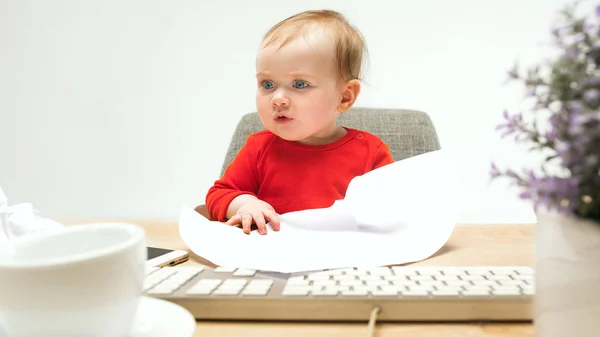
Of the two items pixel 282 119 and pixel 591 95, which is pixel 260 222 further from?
pixel 591 95

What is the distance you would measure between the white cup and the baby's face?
2.02 feet

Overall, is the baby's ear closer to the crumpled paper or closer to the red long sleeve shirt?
the red long sleeve shirt

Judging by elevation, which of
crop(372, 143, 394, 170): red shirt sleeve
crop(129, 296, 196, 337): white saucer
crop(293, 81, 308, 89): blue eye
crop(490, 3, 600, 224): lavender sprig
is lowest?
crop(372, 143, 394, 170): red shirt sleeve

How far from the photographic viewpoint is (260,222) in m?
0.73

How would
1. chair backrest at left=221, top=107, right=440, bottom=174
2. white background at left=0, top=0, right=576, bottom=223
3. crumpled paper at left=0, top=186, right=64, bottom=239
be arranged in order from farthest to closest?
white background at left=0, top=0, right=576, bottom=223 < chair backrest at left=221, top=107, right=440, bottom=174 < crumpled paper at left=0, top=186, right=64, bottom=239

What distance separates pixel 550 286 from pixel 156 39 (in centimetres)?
183

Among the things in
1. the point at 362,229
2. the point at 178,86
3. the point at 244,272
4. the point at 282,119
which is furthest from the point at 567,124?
the point at 178,86

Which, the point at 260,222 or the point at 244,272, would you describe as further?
the point at 260,222

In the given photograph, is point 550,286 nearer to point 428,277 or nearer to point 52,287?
point 428,277

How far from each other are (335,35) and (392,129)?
386 millimetres

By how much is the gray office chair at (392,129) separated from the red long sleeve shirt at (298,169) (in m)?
0.20

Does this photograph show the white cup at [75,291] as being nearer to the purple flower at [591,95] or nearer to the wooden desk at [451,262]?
the wooden desk at [451,262]

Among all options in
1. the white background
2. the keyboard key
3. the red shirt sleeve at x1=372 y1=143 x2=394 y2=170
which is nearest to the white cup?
the keyboard key

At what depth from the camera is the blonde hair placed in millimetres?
952
